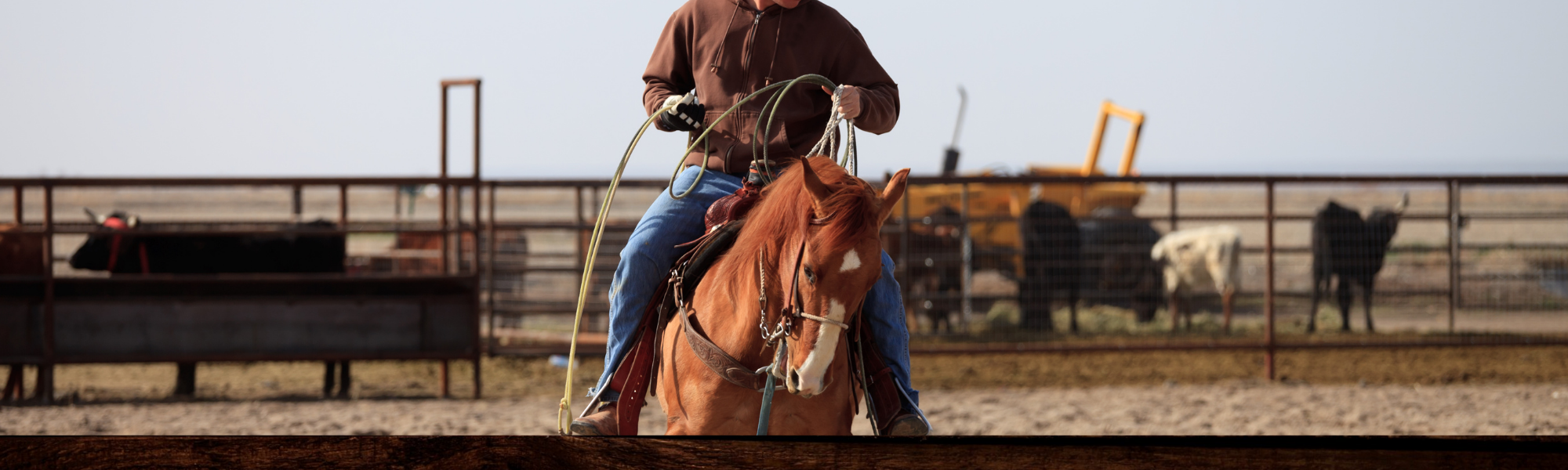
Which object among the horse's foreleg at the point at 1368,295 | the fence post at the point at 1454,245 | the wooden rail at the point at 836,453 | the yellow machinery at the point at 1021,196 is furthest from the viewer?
A: the yellow machinery at the point at 1021,196

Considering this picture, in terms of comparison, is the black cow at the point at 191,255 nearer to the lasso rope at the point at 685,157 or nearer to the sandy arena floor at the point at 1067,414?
the sandy arena floor at the point at 1067,414

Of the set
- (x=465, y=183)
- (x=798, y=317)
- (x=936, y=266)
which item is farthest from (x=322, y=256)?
(x=798, y=317)

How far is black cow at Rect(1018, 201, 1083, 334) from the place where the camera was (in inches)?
300

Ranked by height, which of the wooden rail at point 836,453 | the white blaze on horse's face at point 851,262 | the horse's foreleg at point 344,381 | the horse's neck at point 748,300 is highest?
the white blaze on horse's face at point 851,262

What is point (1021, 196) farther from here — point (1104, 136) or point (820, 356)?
point (820, 356)

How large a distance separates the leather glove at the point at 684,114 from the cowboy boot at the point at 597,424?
707mm

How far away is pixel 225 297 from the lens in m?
6.41

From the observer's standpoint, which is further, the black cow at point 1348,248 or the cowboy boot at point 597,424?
the black cow at point 1348,248

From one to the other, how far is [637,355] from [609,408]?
0.47 feet

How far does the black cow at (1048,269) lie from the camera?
7629 mm

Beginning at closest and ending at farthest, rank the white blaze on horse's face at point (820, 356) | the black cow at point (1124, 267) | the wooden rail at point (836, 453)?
the wooden rail at point (836, 453), the white blaze on horse's face at point (820, 356), the black cow at point (1124, 267)

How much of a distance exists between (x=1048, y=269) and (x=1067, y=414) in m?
2.24

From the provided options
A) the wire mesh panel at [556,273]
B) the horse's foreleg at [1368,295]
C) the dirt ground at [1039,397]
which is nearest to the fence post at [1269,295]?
the dirt ground at [1039,397]

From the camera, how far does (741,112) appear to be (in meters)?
2.54
